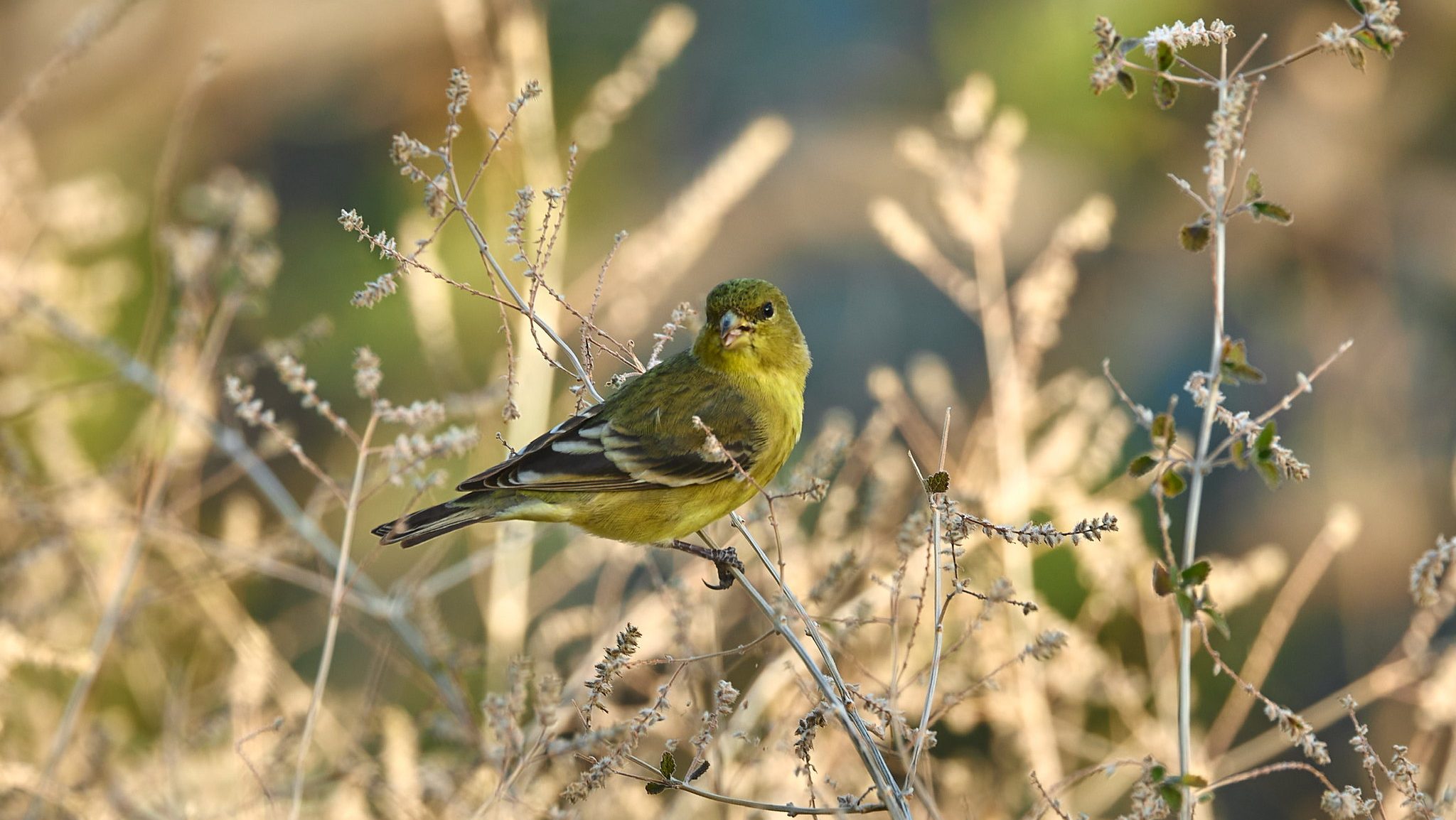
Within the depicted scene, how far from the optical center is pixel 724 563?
10.8 ft

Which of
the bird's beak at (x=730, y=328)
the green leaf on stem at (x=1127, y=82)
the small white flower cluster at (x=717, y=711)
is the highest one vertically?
the green leaf on stem at (x=1127, y=82)

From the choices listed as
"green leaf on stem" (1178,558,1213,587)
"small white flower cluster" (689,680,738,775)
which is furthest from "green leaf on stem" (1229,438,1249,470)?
"small white flower cluster" (689,680,738,775)

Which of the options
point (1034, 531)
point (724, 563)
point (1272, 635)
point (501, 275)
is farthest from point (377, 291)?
point (1272, 635)

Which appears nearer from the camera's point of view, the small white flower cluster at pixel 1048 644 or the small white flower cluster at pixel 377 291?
the small white flower cluster at pixel 1048 644

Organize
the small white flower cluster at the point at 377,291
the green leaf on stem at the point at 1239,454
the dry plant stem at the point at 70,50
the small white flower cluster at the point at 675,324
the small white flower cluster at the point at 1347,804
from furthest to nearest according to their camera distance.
A: the dry plant stem at the point at 70,50
the small white flower cluster at the point at 675,324
the small white flower cluster at the point at 377,291
the green leaf on stem at the point at 1239,454
the small white flower cluster at the point at 1347,804

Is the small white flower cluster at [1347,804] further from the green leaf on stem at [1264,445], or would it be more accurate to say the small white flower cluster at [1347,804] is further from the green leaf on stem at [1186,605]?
the green leaf on stem at [1264,445]

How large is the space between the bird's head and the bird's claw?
0.56 m

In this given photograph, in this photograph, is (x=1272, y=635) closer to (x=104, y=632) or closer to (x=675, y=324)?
(x=675, y=324)

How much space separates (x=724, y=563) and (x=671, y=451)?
0.34m

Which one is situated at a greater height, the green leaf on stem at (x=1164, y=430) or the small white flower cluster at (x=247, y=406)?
the small white flower cluster at (x=247, y=406)

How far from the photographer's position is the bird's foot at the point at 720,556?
3355 millimetres

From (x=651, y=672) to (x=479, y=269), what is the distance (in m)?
4.41

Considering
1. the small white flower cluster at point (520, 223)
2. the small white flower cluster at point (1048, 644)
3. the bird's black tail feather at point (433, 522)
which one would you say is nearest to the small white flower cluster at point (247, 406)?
the bird's black tail feather at point (433, 522)

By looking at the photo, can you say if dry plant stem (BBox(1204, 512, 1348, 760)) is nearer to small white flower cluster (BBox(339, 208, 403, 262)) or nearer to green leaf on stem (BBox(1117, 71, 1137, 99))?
green leaf on stem (BBox(1117, 71, 1137, 99))
